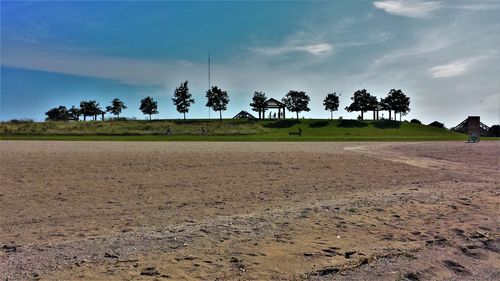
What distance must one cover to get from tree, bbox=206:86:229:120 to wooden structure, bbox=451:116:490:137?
48.5 meters

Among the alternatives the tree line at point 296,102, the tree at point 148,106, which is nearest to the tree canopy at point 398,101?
the tree line at point 296,102

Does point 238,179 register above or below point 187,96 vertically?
below

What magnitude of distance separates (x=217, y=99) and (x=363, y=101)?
32.4m

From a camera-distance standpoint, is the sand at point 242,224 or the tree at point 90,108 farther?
the tree at point 90,108

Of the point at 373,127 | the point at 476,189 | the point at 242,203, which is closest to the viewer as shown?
the point at 242,203

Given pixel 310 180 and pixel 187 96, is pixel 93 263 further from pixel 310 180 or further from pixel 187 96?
pixel 187 96

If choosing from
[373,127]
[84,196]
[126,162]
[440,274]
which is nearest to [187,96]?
[373,127]

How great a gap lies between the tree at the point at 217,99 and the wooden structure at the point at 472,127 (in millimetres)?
48504

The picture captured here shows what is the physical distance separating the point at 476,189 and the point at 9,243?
38.6 ft

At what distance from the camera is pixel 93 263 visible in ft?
18.9

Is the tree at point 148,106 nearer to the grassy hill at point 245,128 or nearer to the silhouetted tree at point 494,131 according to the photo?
the grassy hill at point 245,128

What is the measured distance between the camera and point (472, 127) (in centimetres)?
8338

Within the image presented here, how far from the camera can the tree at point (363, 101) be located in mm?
98812

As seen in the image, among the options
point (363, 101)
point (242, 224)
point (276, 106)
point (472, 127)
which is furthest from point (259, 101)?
point (242, 224)
